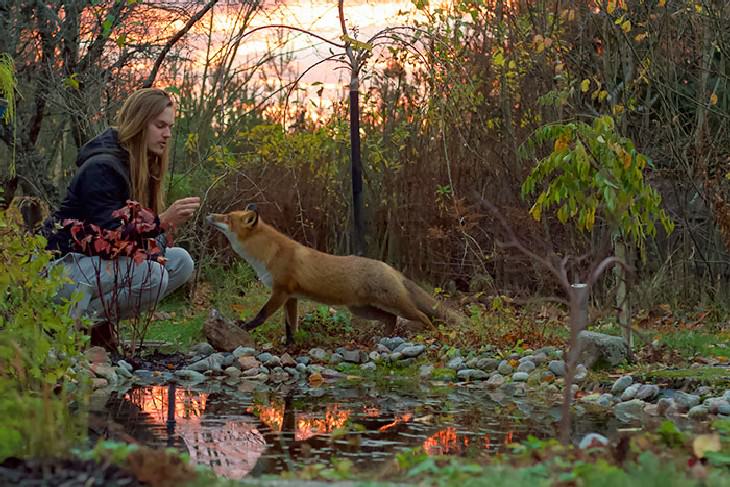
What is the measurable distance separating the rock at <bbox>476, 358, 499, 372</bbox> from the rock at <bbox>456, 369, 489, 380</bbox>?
132mm

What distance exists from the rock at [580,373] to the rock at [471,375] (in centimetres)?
65

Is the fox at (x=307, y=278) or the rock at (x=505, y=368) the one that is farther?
the fox at (x=307, y=278)

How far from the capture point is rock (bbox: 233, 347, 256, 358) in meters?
7.58

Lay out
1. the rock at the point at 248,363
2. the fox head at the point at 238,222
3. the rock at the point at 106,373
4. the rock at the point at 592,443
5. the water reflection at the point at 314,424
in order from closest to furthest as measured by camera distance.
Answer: the rock at the point at 592,443 → the water reflection at the point at 314,424 → the rock at the point at 106,373 → the rock at the point at 248,363 → the fox head at the point at 238,222

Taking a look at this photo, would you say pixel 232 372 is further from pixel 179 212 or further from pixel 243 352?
pixel 179 212

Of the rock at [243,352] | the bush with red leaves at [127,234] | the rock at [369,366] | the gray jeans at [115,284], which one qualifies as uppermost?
the bush with red leaves at [127,234]

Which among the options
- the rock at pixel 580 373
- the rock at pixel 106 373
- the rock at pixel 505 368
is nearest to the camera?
the rock at pixel 580 373

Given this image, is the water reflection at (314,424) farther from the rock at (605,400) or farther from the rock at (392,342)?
the rock at (392,342)

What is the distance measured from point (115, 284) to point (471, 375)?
2396mm

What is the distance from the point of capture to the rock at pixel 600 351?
6.88 m

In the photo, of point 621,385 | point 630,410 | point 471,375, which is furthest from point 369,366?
point 630,410

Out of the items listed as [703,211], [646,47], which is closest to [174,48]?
[646,47]

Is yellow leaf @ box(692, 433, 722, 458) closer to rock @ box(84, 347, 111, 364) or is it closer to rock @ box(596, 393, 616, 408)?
rock @ box(596, 393, 616, 408)

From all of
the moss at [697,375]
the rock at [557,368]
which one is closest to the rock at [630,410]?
the moss at [697,375]
